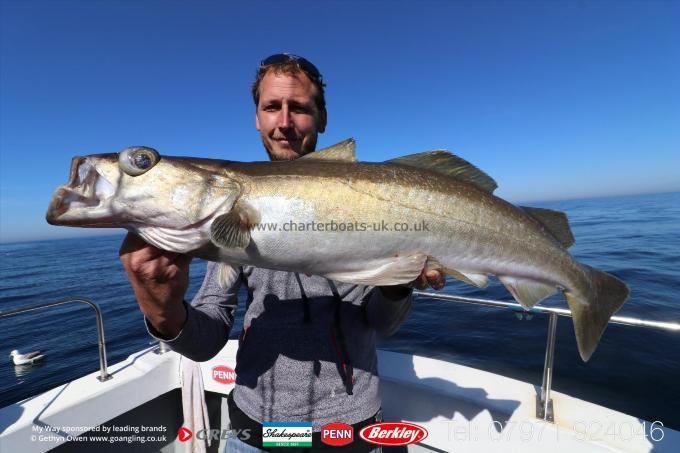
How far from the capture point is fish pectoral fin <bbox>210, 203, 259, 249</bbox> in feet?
7.23

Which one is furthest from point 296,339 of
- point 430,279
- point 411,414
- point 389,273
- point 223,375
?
→ point 223,375

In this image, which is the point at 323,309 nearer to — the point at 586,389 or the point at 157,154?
the point at 157,154

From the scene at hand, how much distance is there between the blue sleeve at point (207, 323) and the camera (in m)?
2.46

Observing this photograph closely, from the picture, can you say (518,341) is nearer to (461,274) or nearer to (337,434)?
(461,274)

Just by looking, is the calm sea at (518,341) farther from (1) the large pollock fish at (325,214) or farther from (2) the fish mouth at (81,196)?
(2) the fish mouth at (81,196)

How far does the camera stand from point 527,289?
3.12 metres

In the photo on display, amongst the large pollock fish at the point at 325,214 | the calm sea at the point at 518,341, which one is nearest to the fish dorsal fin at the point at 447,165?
the large pollock fish at the point at 325,214

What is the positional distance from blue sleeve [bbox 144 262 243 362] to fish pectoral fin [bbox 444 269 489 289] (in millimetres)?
1894

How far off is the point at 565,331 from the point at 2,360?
832 inches

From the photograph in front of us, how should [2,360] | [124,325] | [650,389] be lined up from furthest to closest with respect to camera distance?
[124,325]
[2,360]
[650,389]

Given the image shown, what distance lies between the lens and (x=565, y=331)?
33.2 feet

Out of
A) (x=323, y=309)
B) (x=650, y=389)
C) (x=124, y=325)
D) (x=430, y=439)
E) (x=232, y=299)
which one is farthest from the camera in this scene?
(x=124, y=325)

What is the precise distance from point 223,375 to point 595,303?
5.10m

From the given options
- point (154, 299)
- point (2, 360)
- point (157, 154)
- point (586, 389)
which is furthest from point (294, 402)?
point (2, 360)
